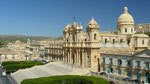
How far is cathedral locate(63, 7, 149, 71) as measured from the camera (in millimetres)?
57938

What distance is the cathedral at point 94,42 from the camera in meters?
57.9

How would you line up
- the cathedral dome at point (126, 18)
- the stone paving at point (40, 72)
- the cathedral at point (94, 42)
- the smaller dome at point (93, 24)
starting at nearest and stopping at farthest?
the stone paving at point (40, 72) → the cathedral at point (94, 42) → the smaller dome at point (93, 24) → the cathedral dome at point (126, 18)

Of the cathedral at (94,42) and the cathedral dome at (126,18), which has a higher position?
the cathedral dome at (126,18)

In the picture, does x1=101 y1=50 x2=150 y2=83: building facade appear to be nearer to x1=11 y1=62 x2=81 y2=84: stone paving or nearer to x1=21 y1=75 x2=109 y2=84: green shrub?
x1=21 y1=75 x2=109 y2=84: green shrub

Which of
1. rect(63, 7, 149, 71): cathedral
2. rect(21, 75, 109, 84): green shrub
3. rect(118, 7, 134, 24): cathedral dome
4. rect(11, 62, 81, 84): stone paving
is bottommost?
rect(11, 62, 81, 84): stone paving

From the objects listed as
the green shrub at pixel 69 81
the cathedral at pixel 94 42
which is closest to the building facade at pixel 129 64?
the cathedral at pixel 94 42

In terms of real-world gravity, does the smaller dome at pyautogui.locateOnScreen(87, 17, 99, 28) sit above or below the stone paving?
above

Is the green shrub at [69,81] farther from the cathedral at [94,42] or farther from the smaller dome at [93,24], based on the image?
the smaller dome at [93,24]

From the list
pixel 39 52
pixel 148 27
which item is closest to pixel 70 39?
pixel 39 52

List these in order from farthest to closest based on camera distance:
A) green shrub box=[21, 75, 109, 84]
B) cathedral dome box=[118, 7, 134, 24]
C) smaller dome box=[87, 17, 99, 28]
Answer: cathedral dome box=[118, 7, 134, 24], smaller dome box=[87, 17, 99, 28], green shrub box=[21, 75, 109, 84]

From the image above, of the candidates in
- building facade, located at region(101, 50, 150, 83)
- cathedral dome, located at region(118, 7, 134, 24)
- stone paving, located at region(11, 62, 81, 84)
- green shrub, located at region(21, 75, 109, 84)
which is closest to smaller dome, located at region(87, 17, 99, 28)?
building facade, located at region(101, 50, 150, 83)

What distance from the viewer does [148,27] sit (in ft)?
441

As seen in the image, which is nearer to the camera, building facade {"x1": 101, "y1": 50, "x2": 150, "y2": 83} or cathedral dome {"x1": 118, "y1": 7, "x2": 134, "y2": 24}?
building facade {"x1": 101, "y1": 50, "x2": 150, "y2": 83}

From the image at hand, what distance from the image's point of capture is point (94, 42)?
5775 centimetres
